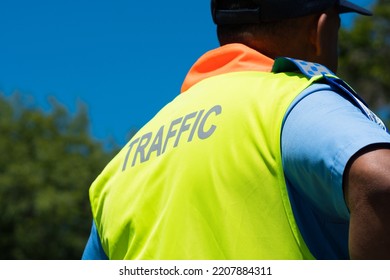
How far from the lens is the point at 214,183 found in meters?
2.04

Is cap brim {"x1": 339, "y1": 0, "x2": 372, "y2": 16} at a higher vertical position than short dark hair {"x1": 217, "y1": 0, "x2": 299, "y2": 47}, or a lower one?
lower

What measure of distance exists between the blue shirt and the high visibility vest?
0.10 feet

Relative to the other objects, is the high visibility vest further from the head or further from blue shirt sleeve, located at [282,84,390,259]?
the head

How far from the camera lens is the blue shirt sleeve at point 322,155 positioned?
1.76m

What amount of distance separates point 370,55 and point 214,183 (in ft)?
86.5

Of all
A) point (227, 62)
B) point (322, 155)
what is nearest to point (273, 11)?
point (227, 62)

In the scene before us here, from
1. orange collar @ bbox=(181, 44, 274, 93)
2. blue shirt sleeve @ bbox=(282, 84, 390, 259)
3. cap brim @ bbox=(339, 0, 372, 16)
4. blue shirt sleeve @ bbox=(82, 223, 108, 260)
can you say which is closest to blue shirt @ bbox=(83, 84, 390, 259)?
blue shirt sleeve @ bbox=(282, 84, 390, 259)

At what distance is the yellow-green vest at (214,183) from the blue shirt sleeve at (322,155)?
0.03 meters

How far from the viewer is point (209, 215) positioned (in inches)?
80.0

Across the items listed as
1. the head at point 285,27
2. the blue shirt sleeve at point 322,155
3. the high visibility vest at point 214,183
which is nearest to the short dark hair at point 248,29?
the head at point 285,27

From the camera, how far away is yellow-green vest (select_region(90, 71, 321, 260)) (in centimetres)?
196

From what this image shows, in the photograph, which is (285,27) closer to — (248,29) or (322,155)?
(248,29)

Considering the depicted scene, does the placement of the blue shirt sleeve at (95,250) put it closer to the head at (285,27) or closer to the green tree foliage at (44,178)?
the head at (285,27)
